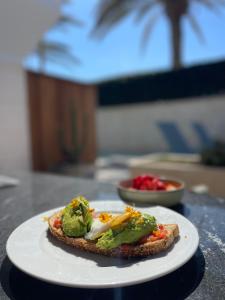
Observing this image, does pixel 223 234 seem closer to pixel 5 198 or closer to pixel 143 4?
pixel 5 198

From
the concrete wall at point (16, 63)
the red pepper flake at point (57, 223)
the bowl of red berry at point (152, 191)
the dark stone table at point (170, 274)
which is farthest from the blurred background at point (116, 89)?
the red pepper flake at point (57, 223)

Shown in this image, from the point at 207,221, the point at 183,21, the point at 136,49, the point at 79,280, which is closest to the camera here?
the point at 79,280

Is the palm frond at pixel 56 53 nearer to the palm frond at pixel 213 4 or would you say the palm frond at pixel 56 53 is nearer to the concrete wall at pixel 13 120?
the palm frond at pixel 213 4

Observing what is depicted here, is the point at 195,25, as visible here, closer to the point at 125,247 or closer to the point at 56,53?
the point at 56,53

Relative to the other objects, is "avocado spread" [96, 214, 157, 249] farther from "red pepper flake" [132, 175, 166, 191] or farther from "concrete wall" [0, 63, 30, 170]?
"concrete wall" [0, 63, 30, 170]

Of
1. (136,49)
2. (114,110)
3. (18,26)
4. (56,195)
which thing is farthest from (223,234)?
(114,110)

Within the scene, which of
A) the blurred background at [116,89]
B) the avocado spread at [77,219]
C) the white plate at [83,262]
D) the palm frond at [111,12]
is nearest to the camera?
the white plate at [83,262]

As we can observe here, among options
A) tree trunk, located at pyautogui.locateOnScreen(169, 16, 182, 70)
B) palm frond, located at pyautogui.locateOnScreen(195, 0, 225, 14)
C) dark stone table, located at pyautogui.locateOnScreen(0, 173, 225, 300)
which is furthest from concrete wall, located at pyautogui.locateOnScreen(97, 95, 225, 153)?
dark stone table, located at pyautogui.locateOnScreen(0, 173, 225, 300)
